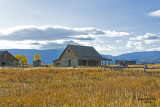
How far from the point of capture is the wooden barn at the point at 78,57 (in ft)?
157

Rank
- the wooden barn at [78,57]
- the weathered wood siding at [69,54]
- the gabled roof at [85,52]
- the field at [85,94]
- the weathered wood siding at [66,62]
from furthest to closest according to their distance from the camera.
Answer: the weathered wood siding at [69,54], the gabled roof at [85,52], the weathered wood siding at [66,62], the wooden barn at [78,57], the field at [85,94]

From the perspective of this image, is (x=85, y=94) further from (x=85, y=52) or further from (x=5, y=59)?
(x=5, y=59)

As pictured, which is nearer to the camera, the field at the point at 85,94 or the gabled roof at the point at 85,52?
the field at the point at 85,94

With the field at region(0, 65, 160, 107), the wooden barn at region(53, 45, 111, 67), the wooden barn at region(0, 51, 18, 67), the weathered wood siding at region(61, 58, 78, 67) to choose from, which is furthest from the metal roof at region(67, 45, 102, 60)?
the field at region(0, 65, 160, 107)

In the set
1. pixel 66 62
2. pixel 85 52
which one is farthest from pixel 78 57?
pixel 66 62

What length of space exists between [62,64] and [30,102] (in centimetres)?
4525

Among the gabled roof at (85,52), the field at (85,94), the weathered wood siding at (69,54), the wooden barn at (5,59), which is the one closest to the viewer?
the field at (85,94)

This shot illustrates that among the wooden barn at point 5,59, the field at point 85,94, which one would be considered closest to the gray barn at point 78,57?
the wooden barn at point 5,59

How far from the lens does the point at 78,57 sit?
47.1 m

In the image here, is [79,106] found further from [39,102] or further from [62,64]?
[62,64]

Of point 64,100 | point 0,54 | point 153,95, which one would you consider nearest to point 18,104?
point 64,100

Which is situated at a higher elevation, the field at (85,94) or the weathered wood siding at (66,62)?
the weathered wood siding at (66,62)

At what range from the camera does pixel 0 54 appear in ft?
207

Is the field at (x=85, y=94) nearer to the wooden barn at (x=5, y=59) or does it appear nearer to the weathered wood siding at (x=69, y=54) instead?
the weathered wood siding at (x=69, y=54)
